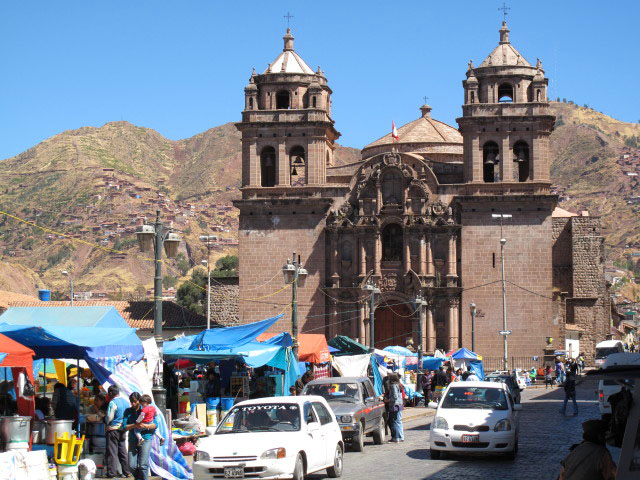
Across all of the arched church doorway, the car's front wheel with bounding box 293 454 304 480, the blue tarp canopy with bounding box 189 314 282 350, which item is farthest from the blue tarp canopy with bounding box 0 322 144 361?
the arched church doorway

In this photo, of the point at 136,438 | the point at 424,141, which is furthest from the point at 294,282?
the point at 424,141

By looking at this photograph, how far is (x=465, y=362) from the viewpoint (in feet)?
136

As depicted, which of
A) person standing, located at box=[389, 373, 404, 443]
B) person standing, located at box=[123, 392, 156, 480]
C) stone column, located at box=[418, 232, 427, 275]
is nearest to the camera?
person standing, located at box=[123, 392, 156, 480]

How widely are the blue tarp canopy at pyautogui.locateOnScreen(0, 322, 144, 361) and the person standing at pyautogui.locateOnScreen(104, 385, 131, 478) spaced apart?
0.73 m

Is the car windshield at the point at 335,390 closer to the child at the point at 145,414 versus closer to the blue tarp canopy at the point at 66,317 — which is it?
the blue tarp canopy at the point at 66,317

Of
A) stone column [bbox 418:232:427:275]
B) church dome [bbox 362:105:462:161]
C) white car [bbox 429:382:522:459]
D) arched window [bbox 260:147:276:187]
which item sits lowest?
white car [bbox 429:382:522:459]

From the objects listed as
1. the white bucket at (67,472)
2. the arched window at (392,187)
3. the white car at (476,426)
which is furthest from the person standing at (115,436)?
the arched window at (392,187)

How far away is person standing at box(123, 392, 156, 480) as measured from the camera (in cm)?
1553

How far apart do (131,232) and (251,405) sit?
140m

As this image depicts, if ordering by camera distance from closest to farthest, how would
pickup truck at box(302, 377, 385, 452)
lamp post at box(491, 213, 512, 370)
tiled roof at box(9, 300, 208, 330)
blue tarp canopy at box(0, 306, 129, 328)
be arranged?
blue tarp canopy at box(0, 306, 129, 328), pickup truck at box(302, 377, 385, 452), lamp post at box(491, 213, 512, 370), tiled roof at box(9, 300, 208, 330)

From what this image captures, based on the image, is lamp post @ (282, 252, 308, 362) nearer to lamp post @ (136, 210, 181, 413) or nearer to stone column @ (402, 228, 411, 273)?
lamp post @ (136, 210, 181, 413)

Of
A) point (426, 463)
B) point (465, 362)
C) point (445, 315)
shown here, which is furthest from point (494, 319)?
point (426, 463)

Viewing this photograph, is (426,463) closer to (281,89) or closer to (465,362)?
(465,362)

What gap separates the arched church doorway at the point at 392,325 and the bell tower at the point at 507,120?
23.5 feet
